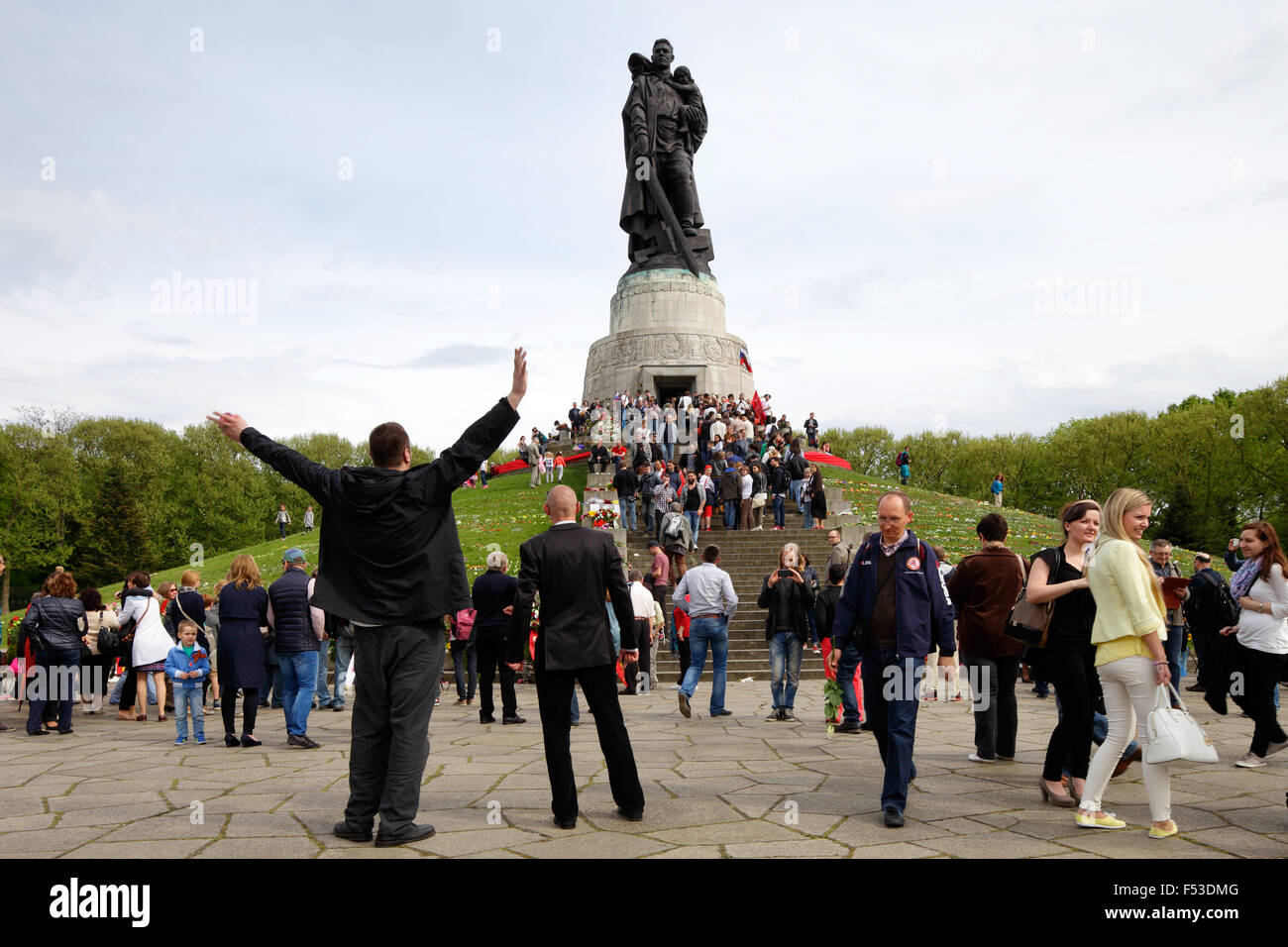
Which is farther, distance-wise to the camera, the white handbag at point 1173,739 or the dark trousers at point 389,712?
the dark trousers at point 389,712

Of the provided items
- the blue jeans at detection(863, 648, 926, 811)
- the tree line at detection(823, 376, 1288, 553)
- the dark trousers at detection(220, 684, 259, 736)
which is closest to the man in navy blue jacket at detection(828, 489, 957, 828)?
the blue jeans at detection(863, 648, 926, 811)

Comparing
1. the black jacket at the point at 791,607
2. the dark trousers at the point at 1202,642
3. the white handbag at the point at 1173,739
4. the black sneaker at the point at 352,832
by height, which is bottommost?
the black sneaker at the point at 352,832

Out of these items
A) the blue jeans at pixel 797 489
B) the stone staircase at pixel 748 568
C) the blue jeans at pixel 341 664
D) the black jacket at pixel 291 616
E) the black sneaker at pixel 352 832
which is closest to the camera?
the black sneaker at pixel 352 832

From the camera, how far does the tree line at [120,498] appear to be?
38812mm

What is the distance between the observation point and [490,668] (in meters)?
8.78

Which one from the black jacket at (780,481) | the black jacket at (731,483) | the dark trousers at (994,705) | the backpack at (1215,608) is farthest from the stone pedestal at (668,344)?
the dark trousers at (994,705)

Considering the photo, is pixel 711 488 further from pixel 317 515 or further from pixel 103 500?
pixel 317 515

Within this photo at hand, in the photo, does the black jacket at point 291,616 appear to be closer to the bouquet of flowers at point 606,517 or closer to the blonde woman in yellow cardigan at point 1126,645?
the blonde woman in yellow cardigan at point 1126,645

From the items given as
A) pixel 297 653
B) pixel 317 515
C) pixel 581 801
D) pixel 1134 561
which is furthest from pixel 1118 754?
pixel 317 515

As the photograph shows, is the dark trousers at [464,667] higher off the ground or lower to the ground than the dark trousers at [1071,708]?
lower

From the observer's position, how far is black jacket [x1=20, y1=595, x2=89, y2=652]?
8844mm

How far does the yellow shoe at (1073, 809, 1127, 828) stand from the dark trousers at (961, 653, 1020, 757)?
186 centimetres

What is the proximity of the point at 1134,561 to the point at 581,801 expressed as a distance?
3.33m

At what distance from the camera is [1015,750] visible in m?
6.92
